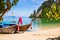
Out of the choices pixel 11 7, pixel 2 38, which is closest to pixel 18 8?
pixel 11 7

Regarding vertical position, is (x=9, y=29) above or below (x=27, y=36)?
above

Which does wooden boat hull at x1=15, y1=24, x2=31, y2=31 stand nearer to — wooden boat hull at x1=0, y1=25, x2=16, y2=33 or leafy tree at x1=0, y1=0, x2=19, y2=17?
wooden boat hull at x1=0, y1=25, x2=16, y2=33

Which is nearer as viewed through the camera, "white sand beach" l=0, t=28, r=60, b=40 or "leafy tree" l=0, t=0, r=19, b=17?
"white sand beach" l=0, t=28, r=60, b=40

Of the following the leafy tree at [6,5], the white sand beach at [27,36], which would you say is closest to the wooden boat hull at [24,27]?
the white sand beach at [27,36]

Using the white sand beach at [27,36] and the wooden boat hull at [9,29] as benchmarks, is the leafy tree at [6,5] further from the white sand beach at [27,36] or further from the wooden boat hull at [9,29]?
the white sand beach at [27,36]

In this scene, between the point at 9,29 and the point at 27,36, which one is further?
the point at 9,29

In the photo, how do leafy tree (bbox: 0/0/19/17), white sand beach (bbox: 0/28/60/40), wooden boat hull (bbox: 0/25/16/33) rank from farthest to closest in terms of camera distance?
wooden boat hull (bbox: 0/25/16/33), leafy tree (bbox: 0/0/19/17), white sand beach (bbox: 0/28/60/40)

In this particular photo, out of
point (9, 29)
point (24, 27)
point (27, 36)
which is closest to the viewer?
point (27, 36)

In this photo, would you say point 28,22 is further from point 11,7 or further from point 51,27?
point 51,27

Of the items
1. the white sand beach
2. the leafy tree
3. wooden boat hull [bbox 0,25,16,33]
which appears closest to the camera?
the white sand beach

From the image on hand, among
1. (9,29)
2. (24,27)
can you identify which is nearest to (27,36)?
(24,27)

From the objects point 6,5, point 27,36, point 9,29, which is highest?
point 6,5

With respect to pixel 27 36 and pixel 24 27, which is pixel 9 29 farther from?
pixel 27 36

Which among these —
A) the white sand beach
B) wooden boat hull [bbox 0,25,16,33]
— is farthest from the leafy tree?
the white sand beach
